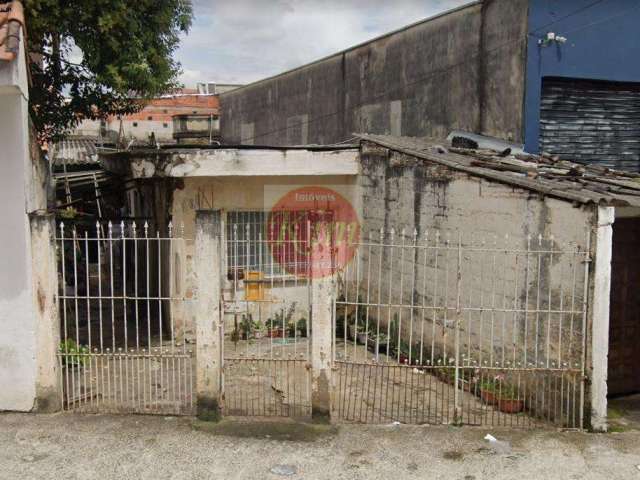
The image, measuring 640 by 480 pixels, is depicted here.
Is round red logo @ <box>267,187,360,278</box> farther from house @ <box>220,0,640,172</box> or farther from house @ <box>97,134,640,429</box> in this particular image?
house @ <box>220,0,640,172</box>

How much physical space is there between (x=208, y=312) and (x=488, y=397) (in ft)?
10.8

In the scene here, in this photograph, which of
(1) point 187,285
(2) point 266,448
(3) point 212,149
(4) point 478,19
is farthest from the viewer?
(4) point 478,19

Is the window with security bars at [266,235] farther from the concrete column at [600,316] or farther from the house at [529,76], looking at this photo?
the concrete column at [600,316]

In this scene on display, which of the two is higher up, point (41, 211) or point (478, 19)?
point (478, 19)

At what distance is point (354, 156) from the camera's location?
10117 millimetres

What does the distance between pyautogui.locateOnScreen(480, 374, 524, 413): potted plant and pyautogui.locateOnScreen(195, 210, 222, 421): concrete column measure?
2880 millimetres

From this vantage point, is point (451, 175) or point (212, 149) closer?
point (451, 175)

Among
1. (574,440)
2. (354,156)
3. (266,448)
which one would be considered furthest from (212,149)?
(574,440)

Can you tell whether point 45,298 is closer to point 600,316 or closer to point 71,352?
point 71,352

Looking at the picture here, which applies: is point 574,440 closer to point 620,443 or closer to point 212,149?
point 620,443

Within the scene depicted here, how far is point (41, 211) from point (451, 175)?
190 inches

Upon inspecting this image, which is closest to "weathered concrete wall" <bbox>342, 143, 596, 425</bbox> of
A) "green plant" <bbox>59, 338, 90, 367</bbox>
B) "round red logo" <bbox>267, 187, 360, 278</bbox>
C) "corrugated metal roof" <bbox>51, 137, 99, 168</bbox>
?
"round red logo" <bbox>267, 187, 360, 278</bbox>

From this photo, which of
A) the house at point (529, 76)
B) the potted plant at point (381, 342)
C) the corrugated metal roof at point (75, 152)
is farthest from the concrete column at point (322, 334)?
the corrugated metal roof at point (75, 152)

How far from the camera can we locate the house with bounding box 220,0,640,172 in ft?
32.2
